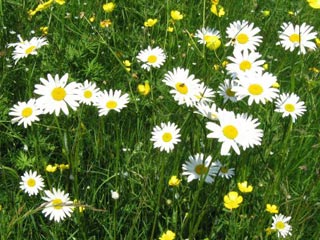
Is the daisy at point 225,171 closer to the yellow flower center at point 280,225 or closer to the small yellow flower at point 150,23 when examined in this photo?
the yellow flower center at point 280,225

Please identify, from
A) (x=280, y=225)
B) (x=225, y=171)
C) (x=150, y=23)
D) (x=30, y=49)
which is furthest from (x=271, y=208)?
(x=150, y=23)

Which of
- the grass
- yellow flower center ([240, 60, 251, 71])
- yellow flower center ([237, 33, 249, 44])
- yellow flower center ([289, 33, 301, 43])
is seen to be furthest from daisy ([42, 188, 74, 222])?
yellow flower center ([289, 33, 301, 43])

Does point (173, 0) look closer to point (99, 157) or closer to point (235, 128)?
point (99, 157)

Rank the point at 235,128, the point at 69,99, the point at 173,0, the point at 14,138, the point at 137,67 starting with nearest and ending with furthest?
the point at 235,128 < the point at 69,99 < the point at 14,138 < the point at 137,67 < the point at 173,0

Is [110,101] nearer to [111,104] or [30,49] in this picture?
[111,104]

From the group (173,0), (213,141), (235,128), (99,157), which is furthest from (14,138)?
(173,0)

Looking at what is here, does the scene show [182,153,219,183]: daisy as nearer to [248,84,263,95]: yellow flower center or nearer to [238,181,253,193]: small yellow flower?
[238,181,253,193]: small yellow flower
